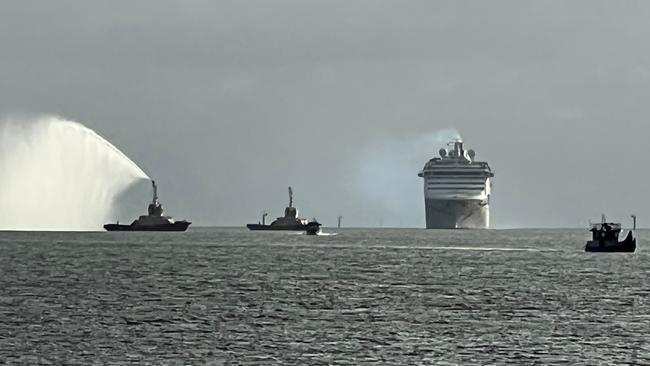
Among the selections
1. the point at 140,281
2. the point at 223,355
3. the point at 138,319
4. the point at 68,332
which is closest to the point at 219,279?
the point at 140,281

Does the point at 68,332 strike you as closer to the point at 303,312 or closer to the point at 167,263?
the point at 303,312

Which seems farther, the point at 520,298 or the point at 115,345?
the point at 520,298

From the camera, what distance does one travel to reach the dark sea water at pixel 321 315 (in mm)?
65875

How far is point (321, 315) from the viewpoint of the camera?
283 feet

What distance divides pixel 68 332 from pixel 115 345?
6477 millimetres

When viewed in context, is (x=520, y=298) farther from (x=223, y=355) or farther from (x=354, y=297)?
(x=223, y=355)

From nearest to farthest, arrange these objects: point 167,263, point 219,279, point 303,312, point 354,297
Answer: point 303,312
point 354,297
point 219,279
point 167,263

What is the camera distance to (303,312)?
8881 cm

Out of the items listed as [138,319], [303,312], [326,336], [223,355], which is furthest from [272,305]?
[223,355]

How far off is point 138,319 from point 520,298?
3238 centimetres

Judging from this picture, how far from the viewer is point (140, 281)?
121875 mm

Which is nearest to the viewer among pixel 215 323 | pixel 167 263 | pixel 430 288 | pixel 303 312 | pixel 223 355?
pixel 223 355

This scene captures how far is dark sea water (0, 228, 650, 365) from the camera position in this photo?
65.9 meters

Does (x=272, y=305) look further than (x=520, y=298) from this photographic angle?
No
